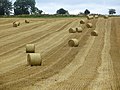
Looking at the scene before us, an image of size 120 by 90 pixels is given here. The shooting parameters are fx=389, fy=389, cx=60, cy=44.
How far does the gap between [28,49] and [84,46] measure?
19.4 ft

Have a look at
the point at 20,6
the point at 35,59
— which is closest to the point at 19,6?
the point at 20,6

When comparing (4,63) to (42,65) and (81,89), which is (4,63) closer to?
(42,65)

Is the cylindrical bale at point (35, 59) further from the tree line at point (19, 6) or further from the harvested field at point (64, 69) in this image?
the tree line at point (19, 6)

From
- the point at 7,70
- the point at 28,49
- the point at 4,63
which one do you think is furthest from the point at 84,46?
the point at 7,70

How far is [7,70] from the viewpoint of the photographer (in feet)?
60.8

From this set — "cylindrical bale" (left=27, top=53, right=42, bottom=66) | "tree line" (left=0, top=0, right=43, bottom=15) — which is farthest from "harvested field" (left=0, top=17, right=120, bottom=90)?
"tree line" (left=0, top=0, right=43, bottom=15)

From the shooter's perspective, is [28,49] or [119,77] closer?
[119,77]

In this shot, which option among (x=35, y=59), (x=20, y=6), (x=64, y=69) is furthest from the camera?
(x=20, y=6)

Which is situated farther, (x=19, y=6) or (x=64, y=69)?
(x=19, y=6)

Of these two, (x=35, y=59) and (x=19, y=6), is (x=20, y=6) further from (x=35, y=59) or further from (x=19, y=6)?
(x=35, y=59)

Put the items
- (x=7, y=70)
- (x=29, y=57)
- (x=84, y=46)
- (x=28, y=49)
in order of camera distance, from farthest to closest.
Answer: (x=84, y=46), (x=28, y=49), (x=29, y=57), (x=7, y=70)

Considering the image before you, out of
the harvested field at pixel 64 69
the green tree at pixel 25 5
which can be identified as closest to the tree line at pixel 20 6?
the green tree at pixel 25 5

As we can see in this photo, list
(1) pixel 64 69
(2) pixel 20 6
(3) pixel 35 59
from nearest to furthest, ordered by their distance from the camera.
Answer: (1) pixel 64 69
(3) pixel 35 59
(2) pixel 20 6

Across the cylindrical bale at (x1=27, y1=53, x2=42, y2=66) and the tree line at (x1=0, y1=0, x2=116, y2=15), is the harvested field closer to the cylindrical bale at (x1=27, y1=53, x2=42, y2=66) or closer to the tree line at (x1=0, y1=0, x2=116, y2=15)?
the cylindrical bale at (x1=27, y1=53, x2=42, y2=66)
